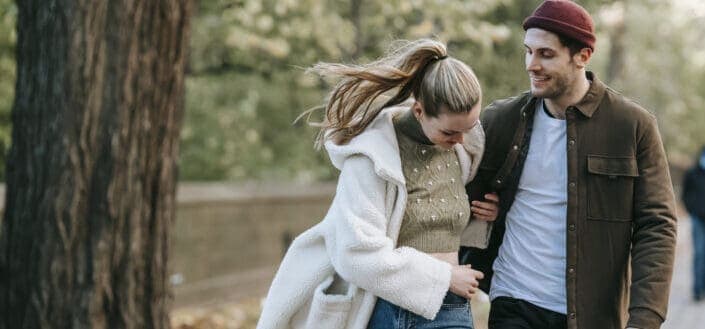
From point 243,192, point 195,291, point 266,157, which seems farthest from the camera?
point 266,157

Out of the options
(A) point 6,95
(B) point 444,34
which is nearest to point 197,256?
(A) point 6,95

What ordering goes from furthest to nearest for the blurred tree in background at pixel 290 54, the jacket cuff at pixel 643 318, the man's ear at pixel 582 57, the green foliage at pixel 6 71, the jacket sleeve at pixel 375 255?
the blurred tree in background at pixel 290 54
the green foliage at pixel 6 71
the man's ear at pixel 582 57
the jacket cuff at pixel 643 318
the jacket sleeve at pixel 375 255

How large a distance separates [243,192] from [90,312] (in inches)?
403

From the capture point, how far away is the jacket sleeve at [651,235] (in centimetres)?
382

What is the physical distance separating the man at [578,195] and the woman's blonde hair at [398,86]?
0.42 metres

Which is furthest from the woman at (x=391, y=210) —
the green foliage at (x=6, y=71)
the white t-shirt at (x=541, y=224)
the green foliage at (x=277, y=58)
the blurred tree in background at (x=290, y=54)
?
the green foliage at (x=6, y=71)

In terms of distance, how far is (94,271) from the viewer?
5266 millimetres

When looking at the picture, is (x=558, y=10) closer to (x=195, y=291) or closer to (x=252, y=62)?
(x=195, y=291)

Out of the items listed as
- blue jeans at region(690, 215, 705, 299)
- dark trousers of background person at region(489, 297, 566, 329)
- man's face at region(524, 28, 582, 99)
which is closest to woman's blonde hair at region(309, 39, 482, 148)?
man's face at region(524, 28, 582, 99)

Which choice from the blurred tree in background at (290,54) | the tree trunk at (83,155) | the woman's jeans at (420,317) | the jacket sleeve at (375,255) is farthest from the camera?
the blurred tree in background at (290,54)

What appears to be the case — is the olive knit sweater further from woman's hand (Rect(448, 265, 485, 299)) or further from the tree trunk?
the tree trunk

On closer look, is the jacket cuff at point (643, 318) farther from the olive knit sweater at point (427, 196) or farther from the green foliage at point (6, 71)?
the green foliage at point (6, 71)

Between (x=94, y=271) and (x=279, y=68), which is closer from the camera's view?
(x=94, y=271)

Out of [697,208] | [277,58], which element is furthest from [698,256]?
[277,58]
